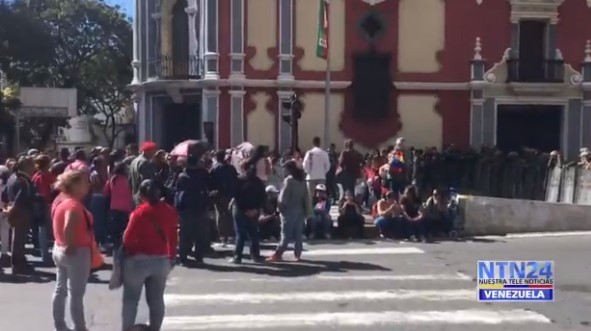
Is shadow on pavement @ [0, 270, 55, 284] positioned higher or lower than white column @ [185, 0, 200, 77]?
lower

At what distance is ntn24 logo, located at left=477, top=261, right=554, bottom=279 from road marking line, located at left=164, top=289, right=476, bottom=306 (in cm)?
38

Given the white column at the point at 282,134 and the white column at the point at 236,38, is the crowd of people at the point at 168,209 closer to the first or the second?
the white column at the point at 282,134

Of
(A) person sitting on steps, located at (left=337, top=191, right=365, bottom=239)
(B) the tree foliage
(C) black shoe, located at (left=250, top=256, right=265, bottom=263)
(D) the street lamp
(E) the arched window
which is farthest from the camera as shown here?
(B) the tree foliage

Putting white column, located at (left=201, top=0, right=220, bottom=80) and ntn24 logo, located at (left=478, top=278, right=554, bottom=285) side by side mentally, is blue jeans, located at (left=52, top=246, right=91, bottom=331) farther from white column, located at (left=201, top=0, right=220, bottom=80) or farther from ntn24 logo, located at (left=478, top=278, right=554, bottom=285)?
white column, located at (left=201, top=0, right=220, bottom=80)

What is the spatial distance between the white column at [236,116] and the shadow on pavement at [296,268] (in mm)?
16435

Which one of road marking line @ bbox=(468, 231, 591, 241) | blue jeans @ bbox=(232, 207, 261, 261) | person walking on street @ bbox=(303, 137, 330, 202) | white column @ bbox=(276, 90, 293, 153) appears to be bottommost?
road marking line @ bbox=(468, 231, 591, 241)

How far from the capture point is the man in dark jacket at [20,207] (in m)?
14.0

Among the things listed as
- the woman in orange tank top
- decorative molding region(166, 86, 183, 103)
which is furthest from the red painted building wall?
the woman in orange tank top

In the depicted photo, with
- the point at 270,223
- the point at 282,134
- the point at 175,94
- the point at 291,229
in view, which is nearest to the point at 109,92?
the point at 175,94

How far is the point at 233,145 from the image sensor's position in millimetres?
31375

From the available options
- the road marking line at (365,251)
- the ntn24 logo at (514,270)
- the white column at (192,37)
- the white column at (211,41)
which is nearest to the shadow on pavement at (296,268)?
the road marking line at (365,251)

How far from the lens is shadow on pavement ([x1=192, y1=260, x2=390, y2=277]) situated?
14188 mm

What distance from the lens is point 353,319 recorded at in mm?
10914

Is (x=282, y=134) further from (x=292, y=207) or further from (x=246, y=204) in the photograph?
(x=246, y=204)
